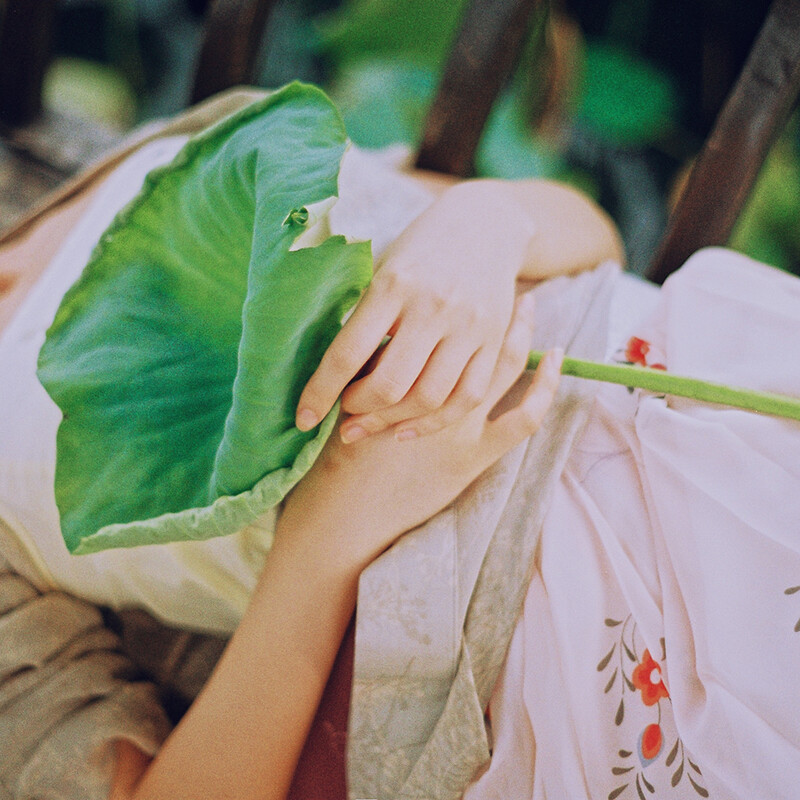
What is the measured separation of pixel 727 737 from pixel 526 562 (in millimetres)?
143

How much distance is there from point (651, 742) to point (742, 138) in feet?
1.75

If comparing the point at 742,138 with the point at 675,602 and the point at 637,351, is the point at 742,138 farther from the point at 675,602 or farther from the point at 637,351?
the point at 675,602

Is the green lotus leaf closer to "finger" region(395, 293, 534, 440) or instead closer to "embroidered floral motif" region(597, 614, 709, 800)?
"finger" region(395, 293, 534, 440)

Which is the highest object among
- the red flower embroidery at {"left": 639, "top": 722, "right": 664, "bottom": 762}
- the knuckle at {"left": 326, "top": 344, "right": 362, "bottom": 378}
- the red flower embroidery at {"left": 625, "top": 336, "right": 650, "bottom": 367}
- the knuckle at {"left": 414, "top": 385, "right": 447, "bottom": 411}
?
the red flower embroidery at {"left": 625, "top": 336, "right": 650, "bottom": 367}

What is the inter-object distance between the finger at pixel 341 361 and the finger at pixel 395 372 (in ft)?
0.04

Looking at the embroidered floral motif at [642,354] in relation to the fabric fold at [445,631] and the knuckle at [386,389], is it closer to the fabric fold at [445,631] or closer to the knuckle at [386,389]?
the fabric fold at [445,631]

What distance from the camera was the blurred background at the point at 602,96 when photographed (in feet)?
3.16

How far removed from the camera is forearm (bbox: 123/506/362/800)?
453 millimetres

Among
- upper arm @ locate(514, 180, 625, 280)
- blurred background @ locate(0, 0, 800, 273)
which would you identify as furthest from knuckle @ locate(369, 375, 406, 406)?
blurred background @ locate(0, 0, 800, 273)

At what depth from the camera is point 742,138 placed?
613mm

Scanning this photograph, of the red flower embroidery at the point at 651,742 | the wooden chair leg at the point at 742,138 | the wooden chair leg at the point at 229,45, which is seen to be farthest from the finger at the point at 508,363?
the wooden chair leg at the point at 229,45

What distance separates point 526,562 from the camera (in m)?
0.43

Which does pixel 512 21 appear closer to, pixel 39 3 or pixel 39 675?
pixel 39 3

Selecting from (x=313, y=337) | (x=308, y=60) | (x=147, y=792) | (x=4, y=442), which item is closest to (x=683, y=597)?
(x=313, y=337)
